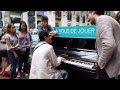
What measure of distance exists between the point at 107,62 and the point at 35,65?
97 centimetres

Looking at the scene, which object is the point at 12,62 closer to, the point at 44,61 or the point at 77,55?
the point at 77,55

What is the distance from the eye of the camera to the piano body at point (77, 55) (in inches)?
146

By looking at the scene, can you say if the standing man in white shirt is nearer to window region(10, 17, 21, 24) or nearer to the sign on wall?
the sign on wall

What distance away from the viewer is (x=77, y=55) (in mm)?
3988

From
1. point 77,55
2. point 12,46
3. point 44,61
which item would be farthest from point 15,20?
point 44,61

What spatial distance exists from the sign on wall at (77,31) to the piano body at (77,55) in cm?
9

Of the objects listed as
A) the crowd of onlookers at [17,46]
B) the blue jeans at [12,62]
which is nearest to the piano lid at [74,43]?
the crowd of onlookers at [17,46]

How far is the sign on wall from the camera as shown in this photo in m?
3.66

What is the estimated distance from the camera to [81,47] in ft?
13.2

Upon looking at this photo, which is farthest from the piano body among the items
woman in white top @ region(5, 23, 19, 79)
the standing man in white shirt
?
woman in white top @ region(5, 23, 19, 79)

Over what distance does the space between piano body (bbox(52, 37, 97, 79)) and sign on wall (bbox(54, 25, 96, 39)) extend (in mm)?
92

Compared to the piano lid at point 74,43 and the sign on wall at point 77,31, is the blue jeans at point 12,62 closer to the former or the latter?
the piano lid at point 74,43
